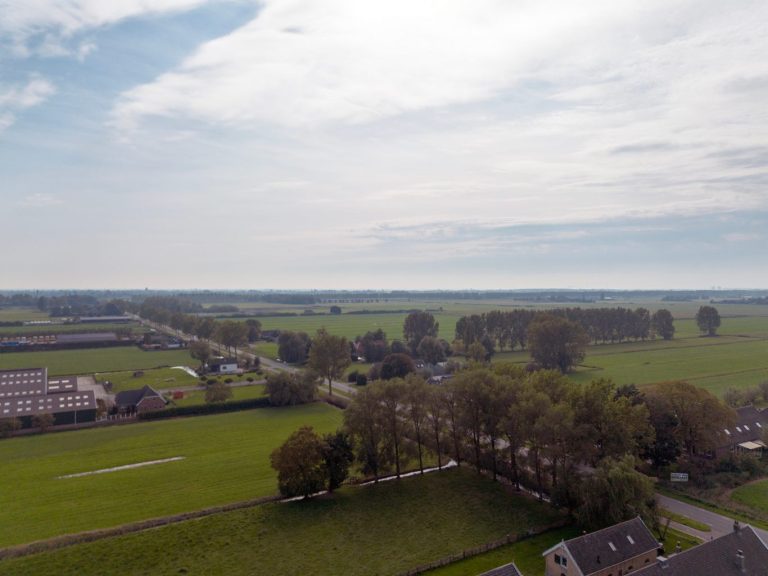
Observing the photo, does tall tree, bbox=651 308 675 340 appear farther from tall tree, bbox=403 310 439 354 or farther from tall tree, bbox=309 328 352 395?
tall tree, bbox=309 328 352 395

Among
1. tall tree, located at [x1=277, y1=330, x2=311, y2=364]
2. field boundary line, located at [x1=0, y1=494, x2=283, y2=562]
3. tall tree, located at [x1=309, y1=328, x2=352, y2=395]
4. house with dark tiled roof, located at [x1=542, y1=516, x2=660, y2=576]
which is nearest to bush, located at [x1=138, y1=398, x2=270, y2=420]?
tall tree, located at [x1=309, y1=328, x2=352, y2=395]

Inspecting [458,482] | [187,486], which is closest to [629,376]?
[458,482]

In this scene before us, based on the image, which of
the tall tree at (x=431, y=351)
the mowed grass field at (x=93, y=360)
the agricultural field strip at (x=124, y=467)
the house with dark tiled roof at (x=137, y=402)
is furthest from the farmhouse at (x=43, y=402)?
the tall tree at (x=431, y=351)

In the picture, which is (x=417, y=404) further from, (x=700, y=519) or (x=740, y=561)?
(x=740, y=561)

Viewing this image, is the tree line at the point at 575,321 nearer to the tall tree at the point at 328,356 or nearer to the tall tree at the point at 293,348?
the tall tree at the point at 293,348

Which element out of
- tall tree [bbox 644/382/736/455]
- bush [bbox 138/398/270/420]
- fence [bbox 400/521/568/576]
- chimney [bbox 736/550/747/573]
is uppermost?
tall tree [bbox 644/382/736/455]
